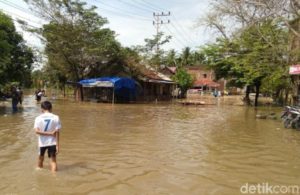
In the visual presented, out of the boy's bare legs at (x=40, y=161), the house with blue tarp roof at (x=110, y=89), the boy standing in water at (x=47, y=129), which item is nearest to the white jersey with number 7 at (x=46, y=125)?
the boy standing in water at (x=47, y=129)

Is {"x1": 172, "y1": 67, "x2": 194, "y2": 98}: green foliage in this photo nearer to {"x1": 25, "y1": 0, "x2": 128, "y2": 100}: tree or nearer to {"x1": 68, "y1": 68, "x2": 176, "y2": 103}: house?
{"x1": 68, "y1": 68, "x2": 176, "y2": 103}: house

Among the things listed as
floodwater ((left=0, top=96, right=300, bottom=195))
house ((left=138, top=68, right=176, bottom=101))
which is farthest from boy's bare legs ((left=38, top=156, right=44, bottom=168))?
house ((left=138, top=68, right=176, bottom=101))

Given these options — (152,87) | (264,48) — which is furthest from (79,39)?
(264,48)

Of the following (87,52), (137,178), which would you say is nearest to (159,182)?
(137,178)

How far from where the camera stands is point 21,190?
6.74 m

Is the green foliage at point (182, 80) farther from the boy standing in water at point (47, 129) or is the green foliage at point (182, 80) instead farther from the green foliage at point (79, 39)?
the boy standing in water at point (47, 129)

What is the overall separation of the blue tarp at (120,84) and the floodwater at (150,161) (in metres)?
19.5

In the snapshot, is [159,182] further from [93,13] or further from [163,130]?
[93,13]

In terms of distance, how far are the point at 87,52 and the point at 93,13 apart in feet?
12.4

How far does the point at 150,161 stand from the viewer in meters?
9.45
